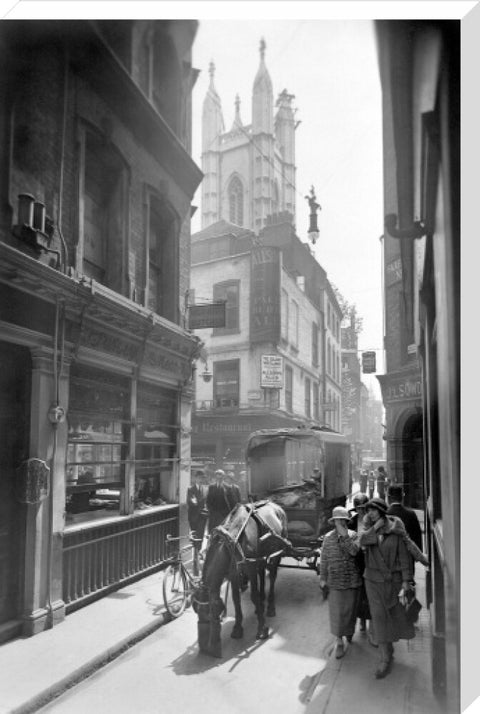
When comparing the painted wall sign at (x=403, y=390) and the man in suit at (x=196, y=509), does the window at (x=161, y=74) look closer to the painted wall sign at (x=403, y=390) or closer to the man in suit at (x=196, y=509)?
the painted wall sign at (x=403, y=390)

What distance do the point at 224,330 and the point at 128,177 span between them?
4522mm

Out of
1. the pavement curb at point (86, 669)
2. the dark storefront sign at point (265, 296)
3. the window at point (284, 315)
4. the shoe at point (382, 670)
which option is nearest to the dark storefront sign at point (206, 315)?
the dark storefront sign at point (265, 296)

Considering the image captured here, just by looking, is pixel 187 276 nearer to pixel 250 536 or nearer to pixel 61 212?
pixel 61 212

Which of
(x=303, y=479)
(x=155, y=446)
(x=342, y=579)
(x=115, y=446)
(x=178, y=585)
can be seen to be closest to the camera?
(x=342, y=579)

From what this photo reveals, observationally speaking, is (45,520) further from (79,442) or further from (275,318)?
(275,318)

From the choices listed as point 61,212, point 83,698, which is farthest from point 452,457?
point 61,212

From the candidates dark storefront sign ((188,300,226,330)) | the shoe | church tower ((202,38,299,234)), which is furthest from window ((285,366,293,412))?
the shoe

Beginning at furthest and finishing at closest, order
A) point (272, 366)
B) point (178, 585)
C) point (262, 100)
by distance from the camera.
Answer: point (272, 366)
point (178, 585)
point (262, 100)

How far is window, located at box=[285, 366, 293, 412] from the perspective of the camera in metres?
8.22

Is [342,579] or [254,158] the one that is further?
[254,158]

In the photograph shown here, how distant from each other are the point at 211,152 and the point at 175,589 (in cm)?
527

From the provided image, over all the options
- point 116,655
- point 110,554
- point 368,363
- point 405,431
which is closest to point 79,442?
point 110,554

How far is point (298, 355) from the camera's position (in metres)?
8.10

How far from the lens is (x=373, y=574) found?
4.77 meters
